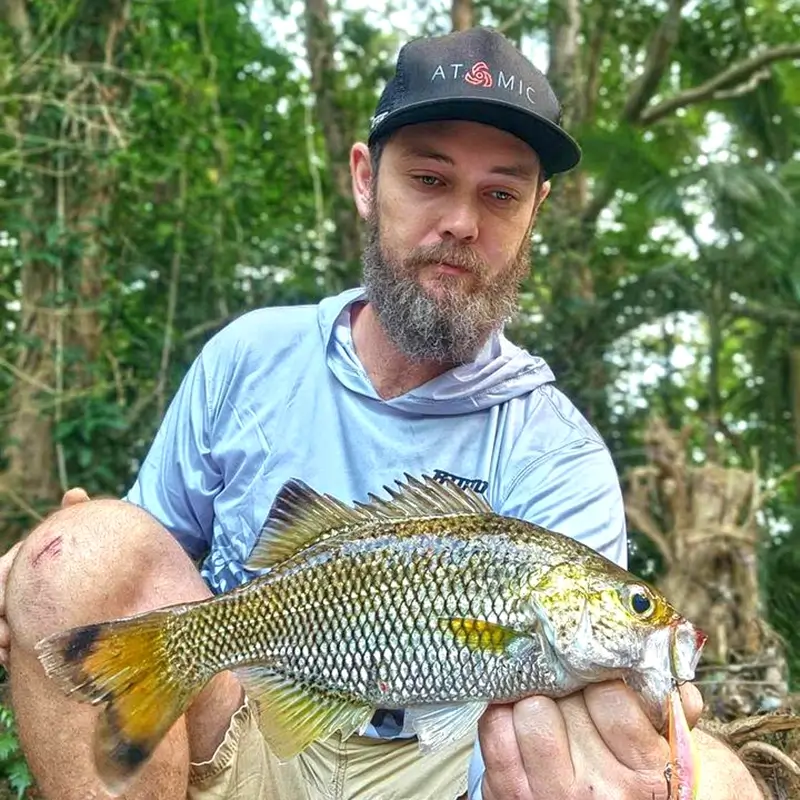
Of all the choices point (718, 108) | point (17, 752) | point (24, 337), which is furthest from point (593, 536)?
point (718, 108)

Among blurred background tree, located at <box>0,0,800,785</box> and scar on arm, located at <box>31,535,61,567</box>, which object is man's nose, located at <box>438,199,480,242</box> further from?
blurred background tree, located at <box>0,0,800,785</box>

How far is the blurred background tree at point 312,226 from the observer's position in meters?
5.68

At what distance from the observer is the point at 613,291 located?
7.00 meters

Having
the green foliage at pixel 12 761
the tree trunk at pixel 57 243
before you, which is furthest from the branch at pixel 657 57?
the green foliage at pixel 12 761

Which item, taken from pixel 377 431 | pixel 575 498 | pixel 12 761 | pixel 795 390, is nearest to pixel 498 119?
pixel 377 431

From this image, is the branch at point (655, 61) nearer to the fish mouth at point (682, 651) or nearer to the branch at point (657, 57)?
the branch at point (657, 57)

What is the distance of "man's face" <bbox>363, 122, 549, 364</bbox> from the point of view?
261 centimetres

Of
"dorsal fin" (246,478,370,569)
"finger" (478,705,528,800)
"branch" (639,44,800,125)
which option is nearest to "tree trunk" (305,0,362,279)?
"branch" (639,44,800,125)

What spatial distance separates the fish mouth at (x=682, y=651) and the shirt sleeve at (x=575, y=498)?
0.56 m

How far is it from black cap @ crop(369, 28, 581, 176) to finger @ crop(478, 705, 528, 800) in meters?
1.41

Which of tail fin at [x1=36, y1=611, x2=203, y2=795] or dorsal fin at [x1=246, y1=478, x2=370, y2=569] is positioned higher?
dorsal fin at [x1=246, y1=478, x2=370, y2=569]

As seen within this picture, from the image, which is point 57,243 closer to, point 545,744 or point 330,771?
point 330,771

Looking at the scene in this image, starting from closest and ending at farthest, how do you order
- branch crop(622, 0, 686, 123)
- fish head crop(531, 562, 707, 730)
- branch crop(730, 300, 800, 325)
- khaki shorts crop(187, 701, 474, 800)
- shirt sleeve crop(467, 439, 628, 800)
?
1. fish head crop(531, 562, 707, 730)
2. shirt sleeve crop(467, 439, 628, 800)
3. khaki shorts crop(187, 701, 474, 800)
4. branch crop(730, 300, 800, 325)
5. branch crop(622, 0, 686, 123)

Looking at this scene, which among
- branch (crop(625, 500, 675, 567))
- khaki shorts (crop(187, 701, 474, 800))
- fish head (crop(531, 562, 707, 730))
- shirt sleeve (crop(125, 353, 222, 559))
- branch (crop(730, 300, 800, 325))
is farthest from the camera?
branch (crop(730, 300, 800, 325))
